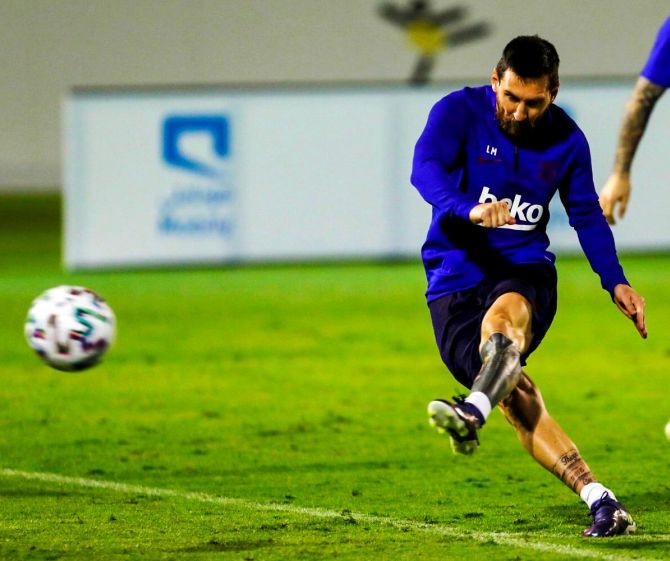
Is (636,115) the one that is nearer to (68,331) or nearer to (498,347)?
(498,347)

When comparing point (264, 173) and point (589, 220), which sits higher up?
point (589, 220)

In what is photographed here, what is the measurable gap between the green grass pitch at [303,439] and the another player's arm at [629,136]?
142cm

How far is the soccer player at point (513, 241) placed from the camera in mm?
6113

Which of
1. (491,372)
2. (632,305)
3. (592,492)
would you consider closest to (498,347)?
(491,372)

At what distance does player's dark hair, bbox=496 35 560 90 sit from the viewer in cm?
587

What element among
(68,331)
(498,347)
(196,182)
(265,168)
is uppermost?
(498,347)

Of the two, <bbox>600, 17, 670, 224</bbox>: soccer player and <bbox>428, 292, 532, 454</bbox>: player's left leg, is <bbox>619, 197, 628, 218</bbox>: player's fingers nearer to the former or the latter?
<bbox>600, 17, 670, 224</bbox>: soccer player

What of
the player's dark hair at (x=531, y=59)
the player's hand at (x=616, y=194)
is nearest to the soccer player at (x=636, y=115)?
the player's hand at (x=616, y=194)

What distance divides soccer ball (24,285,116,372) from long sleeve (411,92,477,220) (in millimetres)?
2533

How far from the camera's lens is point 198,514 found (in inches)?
268

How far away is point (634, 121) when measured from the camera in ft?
25.1

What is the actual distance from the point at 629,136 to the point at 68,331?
10.0 feet

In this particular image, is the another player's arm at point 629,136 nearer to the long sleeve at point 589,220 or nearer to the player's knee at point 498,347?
the long sleeve at point 589,220

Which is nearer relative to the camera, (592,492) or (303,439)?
(592,492)
